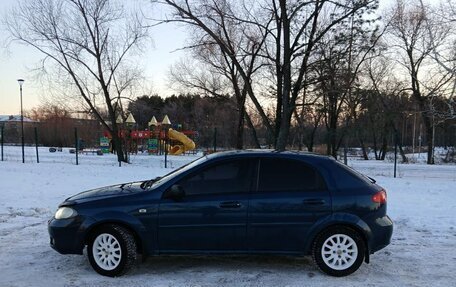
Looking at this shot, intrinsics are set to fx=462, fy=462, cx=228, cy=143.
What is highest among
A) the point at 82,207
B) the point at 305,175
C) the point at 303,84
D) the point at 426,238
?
the point at 303,84

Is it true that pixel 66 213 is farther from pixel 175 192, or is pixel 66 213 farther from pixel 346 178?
pixel 346 178

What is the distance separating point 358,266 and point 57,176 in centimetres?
1355

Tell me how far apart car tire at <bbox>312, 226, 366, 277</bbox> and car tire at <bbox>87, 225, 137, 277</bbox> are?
88.1 inches

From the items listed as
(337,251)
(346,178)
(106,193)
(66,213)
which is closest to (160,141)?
(106,193)

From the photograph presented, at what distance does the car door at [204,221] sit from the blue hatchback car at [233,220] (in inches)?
0.5

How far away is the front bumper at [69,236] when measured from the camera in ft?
18.4

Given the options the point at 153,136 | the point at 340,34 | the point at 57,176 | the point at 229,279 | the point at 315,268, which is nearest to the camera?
the point at 229,279

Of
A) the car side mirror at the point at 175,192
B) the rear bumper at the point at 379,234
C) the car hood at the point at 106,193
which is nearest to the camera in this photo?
the car side mirror at the point at 175,192

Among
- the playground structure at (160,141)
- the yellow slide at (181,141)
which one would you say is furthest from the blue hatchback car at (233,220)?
the yellow slide at (181,141)

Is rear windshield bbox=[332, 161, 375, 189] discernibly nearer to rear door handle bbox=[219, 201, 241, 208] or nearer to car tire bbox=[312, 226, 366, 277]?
car tire bbox=[312, 226, 366, 277]

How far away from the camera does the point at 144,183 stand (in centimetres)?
641

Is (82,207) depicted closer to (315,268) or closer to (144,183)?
(144,183)

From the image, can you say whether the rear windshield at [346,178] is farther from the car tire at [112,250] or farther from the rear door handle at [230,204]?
the car tire at [112,250]

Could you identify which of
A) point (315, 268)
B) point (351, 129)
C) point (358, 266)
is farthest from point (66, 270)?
point (351, 129)
